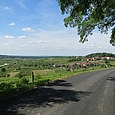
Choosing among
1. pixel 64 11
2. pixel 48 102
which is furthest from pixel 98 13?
pixel 48 102

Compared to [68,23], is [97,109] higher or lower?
lower

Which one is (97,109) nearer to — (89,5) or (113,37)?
(89,5)

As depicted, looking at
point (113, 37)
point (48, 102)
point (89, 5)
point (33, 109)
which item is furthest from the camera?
point (113, 37)

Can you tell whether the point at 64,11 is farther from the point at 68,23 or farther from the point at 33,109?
the point at 33,109

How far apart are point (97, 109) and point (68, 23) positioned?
543 inches

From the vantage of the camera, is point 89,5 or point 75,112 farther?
point 89,5

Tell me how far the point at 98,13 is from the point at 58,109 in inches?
383

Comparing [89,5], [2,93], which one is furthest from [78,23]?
[2,93]

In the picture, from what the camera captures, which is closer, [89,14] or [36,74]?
[89,14]

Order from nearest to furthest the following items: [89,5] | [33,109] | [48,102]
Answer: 1. [33,109]
2. [48,102]
3. [89,5]

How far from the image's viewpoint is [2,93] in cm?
1055

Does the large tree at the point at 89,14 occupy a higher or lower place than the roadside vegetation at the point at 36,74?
higher

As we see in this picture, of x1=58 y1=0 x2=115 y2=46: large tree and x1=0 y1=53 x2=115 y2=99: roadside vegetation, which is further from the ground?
x1=58 y1=0 x2=115 y2=46: large tree

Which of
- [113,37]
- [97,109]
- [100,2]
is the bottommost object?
[97,109]
